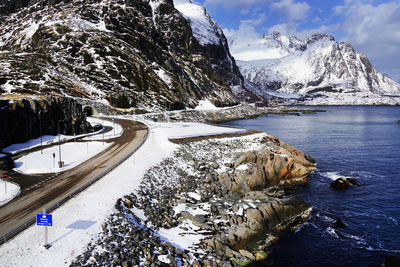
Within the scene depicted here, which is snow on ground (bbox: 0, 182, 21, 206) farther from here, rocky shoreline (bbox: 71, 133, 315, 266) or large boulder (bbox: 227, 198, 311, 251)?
large boulder (bbox: 227, 198, 311, 251)

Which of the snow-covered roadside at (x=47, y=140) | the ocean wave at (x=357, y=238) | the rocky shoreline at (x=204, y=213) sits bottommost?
the ocean wave at (x=357, y=238)

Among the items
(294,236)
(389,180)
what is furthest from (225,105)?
(294,236)

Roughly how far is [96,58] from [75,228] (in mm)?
116613

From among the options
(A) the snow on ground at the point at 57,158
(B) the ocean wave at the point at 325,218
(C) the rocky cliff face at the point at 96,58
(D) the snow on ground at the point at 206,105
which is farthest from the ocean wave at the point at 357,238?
(D) the snow on ground at the point at 206,105

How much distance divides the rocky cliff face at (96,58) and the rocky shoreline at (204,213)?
68.6 meters

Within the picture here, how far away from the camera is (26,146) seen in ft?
121

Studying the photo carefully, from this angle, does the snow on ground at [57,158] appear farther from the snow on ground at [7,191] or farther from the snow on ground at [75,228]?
the snow on ground at [75,228]

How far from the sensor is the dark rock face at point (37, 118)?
34987 millimetres

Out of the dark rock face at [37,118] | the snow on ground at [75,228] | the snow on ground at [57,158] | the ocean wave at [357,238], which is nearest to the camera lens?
the snow on ground at [75,228]

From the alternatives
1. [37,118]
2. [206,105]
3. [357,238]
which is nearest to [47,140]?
[37,118]

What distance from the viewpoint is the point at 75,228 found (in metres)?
16.9

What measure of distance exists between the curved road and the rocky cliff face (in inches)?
2337

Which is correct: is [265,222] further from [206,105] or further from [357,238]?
[206,105]

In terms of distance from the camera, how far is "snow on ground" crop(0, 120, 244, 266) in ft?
46.5
